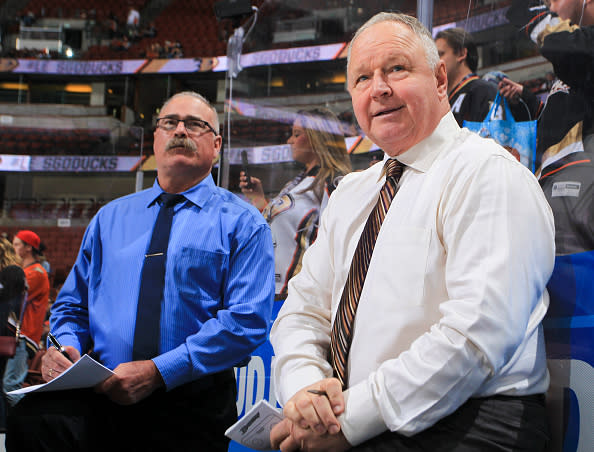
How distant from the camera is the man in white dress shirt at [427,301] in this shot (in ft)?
2.80

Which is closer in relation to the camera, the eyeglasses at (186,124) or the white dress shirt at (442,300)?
the white dress shirt at (442,300)

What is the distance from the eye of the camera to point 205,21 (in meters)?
15.1

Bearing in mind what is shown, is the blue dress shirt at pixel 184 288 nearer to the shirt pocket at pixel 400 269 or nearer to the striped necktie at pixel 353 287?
the striped necktie at pixel 353 287

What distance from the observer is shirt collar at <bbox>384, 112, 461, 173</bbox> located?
3.59ft

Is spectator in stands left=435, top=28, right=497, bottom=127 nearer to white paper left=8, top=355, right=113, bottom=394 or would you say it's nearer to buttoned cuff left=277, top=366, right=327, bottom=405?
buttoned cuff left=277, top=366, right=327, bottom=405

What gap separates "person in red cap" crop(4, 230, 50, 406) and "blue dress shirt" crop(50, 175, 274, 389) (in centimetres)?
210

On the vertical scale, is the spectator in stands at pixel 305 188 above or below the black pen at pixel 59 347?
above

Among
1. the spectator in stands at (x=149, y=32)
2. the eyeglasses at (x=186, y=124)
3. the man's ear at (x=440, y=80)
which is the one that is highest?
the spectator in stands at (x=149, y=32)

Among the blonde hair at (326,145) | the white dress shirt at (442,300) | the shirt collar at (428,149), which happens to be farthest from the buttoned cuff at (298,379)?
the blonde hair at (326,145)

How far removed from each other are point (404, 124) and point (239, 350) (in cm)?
76

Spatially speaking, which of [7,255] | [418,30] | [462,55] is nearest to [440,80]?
[418,30]

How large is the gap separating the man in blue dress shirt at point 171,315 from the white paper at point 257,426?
18.2 inches

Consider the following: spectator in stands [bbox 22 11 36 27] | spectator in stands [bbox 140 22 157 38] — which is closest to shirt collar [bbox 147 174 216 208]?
spectator in stands [bbox 140 22 157 38]

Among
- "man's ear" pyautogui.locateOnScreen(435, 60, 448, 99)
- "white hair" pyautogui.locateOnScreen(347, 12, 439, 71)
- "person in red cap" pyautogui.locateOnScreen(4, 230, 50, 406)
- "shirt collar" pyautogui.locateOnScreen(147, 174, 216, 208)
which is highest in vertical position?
"white hair" pyautogui.locateOnScreen(347, 12, 439, 71)
